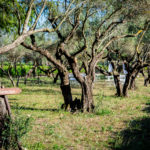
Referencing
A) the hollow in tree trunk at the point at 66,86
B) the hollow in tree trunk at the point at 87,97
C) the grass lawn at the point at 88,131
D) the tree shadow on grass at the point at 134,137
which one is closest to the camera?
the tree shadow on grass at the point at 134,137

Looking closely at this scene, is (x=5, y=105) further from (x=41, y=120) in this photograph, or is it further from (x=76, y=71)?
(x=76, y=71)

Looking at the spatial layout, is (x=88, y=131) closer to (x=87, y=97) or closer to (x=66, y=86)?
(x=87, y=97)

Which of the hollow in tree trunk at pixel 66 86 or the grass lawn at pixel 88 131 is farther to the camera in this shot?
the hollow in tree trunk at pixel 66 86

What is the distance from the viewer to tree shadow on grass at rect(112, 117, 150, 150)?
5.31m

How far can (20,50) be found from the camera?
74.3 ft

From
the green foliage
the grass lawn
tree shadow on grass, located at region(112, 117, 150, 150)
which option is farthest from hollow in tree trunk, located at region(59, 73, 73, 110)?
the green foliage

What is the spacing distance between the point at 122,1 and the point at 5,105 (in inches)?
291

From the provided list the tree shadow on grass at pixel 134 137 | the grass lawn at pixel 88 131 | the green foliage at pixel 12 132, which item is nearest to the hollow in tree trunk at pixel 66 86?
the grass lawn at pixel 88 131

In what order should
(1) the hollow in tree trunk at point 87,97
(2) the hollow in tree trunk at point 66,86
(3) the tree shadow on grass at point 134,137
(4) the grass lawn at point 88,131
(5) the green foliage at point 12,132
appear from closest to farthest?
(5) the green foliage at point 12,132 → (3) the tree shadow on grass at point 134,137 → (4) the grass lawn at point 88,131 → (1) the hollow in tree trunk at point 87,97 → (2) the hollow in tree trunk at point 66,86

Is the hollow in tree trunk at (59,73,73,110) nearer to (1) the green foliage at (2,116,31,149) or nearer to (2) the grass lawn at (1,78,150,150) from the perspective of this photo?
(2) the grass lawn at (1,78,150,150)

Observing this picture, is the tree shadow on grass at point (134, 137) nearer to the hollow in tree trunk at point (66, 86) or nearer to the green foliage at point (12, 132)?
the green foliage at point (12, 132)

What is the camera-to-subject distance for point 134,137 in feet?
19.5

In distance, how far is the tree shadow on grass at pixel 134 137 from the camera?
5309 mm

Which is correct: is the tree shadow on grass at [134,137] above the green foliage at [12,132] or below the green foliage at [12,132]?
below
